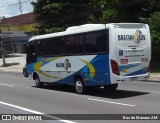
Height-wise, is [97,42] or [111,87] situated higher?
[97,42]

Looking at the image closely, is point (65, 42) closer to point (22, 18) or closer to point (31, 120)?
point (31, 120)

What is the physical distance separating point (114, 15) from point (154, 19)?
4043 millimetres

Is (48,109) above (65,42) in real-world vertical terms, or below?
below

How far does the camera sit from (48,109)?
13305 mm

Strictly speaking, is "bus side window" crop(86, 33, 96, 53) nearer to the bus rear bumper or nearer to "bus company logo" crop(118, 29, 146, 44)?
"bus company logo" crop(118, 29, 146, 44)

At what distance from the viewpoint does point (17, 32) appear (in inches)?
2990

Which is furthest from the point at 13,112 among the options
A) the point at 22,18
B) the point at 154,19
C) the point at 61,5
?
the point at 22,18

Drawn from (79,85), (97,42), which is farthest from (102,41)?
(79,85)

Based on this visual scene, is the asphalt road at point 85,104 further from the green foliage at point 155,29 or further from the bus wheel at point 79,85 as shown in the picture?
the green foliage at point 155,29

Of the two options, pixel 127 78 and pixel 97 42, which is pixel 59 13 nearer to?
pixel 97 42

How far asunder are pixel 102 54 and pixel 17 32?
6134 cm

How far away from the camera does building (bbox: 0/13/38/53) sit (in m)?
75.3

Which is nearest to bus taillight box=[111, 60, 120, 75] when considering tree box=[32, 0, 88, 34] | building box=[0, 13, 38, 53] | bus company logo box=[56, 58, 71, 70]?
bus company logo box=[56, 58, 71, 70]

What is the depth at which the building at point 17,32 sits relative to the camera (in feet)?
247
